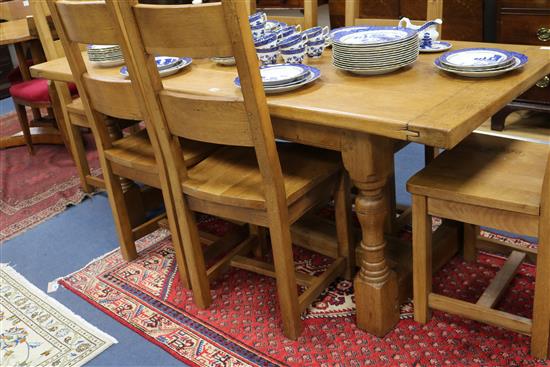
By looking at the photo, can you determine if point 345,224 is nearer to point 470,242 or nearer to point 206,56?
point 470,242

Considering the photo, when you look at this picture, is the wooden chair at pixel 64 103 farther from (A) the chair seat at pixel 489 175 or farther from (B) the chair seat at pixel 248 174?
(A) the chair seat at pixel 489 175

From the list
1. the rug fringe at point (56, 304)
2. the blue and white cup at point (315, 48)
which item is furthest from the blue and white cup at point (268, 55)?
the rug fringe at point (56, 304)

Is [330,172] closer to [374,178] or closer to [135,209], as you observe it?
[374,178]

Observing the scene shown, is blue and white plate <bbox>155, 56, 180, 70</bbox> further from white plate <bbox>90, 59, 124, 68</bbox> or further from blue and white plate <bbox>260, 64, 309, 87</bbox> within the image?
blue and white plate <bbox>260, 64, 309, 87</bbox>

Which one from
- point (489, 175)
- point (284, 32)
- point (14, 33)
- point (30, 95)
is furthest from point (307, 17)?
point (14, 33)

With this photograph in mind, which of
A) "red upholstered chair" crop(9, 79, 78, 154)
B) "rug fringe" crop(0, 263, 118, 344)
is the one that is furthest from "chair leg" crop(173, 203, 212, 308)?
"red upholstered chair" crop(9, 79, 78, 154)

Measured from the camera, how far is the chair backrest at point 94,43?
1.79m

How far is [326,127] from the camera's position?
5.18 ft

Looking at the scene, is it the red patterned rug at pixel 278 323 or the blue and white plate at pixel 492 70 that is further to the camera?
the red patterned rug at pixel 278 323

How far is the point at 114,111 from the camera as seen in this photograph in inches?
76.9

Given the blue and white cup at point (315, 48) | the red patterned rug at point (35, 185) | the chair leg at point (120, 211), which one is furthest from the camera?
the red patterned rug at point (35, 185)

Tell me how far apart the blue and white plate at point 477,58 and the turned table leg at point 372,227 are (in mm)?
295

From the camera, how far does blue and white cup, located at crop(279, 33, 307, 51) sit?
1.82 meters

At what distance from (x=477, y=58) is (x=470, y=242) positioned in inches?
26.8
